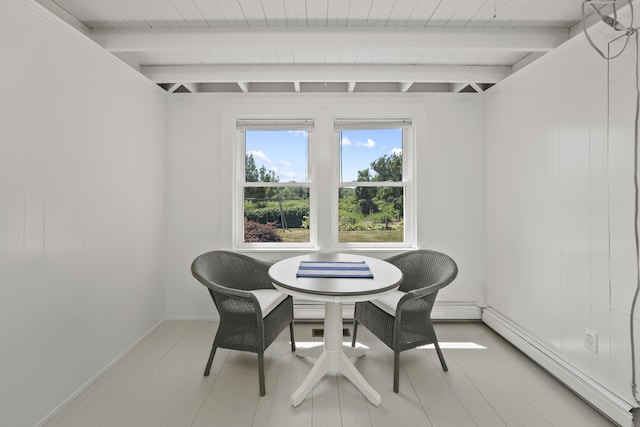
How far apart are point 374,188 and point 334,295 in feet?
6.24

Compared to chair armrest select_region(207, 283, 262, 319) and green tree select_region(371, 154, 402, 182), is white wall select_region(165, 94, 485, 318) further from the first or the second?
chair armrest select_region(207, 283, 262, 319)

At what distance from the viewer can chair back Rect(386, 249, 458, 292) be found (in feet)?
8.32

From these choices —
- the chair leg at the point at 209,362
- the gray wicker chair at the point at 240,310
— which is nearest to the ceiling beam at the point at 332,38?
the gray wicker chair at the point at 240,310

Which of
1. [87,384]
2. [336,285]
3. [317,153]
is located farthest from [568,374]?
[87,384]

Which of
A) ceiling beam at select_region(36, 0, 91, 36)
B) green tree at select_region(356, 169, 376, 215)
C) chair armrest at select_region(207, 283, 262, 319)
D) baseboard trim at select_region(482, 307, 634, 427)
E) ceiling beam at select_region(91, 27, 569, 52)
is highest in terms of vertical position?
ceiling beam at select_region(36, 0, 91, 36)

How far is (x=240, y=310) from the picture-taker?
2.15m

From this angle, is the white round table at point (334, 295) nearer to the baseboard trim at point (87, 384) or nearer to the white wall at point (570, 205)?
the white wall at point (570, 205)

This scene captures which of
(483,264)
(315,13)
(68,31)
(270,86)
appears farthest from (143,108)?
(483,264)

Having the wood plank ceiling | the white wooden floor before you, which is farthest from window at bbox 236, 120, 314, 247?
the white wooden floor

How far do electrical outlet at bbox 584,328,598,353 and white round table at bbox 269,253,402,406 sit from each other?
3.97 ft

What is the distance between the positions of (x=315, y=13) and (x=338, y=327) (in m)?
2.11

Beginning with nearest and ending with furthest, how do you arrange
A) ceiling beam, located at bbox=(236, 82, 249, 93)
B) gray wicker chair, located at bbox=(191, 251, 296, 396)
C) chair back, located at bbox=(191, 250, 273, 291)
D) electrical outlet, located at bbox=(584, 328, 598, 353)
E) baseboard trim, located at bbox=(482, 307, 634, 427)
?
baseboard trim, located at bbox=(482, 307, 634, 427)
electrical outlet, located at bbox=(584, 328, 598, 353)
gray wicker chair, located at bbox=(191, 251, 296, 396)
chair back, located at bbox=(191, 250, 273, 291)
ceiling beam, located at bbox=(236, 82, 249, 93)

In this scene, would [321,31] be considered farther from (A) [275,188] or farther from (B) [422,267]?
(B) [422,267]

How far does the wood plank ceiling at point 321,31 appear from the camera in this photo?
204 centimetres
